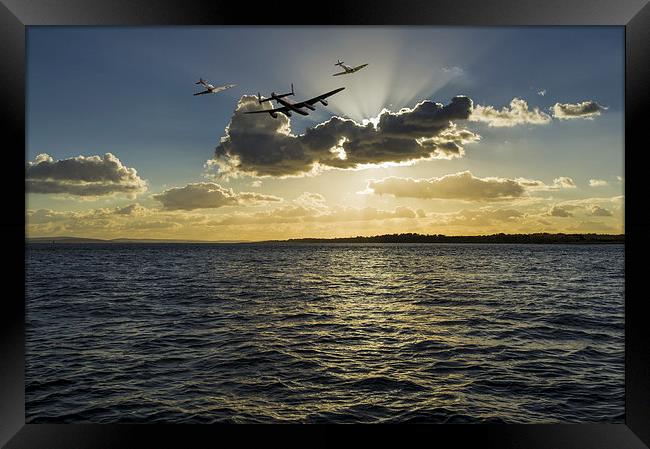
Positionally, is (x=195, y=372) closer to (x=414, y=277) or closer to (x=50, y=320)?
(x=50, y=320)

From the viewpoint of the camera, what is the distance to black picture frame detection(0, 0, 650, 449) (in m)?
2.88

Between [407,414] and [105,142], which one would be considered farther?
[105,142]

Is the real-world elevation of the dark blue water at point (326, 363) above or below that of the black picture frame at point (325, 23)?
below

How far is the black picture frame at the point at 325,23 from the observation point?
2.88 metres

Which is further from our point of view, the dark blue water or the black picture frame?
the dark blue water

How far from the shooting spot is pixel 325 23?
3.09 m

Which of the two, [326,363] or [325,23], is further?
[326,363]

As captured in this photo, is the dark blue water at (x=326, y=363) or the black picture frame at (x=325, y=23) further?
the dark blue water at (x=326, y=363)

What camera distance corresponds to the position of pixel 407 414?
534 cm

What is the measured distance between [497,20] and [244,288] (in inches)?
889

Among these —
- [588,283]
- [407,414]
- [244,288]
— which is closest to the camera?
[407,414]

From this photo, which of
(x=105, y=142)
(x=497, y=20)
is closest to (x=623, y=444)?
(x=497, y=20)

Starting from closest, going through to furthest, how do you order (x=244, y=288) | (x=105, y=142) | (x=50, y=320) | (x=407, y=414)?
(x=407, y=414) < (x=50, y=320) < (x=244, y=288) < (x=105, y=142)
